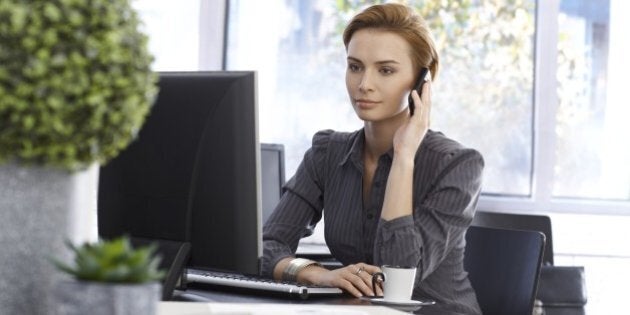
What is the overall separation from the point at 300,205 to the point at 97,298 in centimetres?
176

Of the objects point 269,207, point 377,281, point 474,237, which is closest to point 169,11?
point 269,207

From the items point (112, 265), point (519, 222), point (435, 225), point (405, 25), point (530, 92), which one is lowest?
point (519, 222)

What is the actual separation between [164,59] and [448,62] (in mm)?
1180

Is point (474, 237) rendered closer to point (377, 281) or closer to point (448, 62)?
point (377, 281)

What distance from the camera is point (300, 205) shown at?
8.60ft

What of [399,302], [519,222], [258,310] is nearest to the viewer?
[258,310]

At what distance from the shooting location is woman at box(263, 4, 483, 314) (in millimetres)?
2365

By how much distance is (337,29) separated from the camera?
4.52 metres

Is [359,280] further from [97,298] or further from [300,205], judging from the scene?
[97,298]

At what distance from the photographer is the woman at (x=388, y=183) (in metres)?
2.37

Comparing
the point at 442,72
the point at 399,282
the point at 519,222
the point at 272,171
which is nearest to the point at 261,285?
the point at 399,282

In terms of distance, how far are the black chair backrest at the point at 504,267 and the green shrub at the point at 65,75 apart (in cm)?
140

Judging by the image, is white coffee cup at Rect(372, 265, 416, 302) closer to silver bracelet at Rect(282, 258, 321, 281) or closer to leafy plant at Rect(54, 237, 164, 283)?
silver bracelet at Rect(282, 258, 321, 281)

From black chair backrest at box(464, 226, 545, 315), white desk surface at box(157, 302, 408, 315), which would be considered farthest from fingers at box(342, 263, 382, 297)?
white desk surface at box(157, 302, 408, 315)
